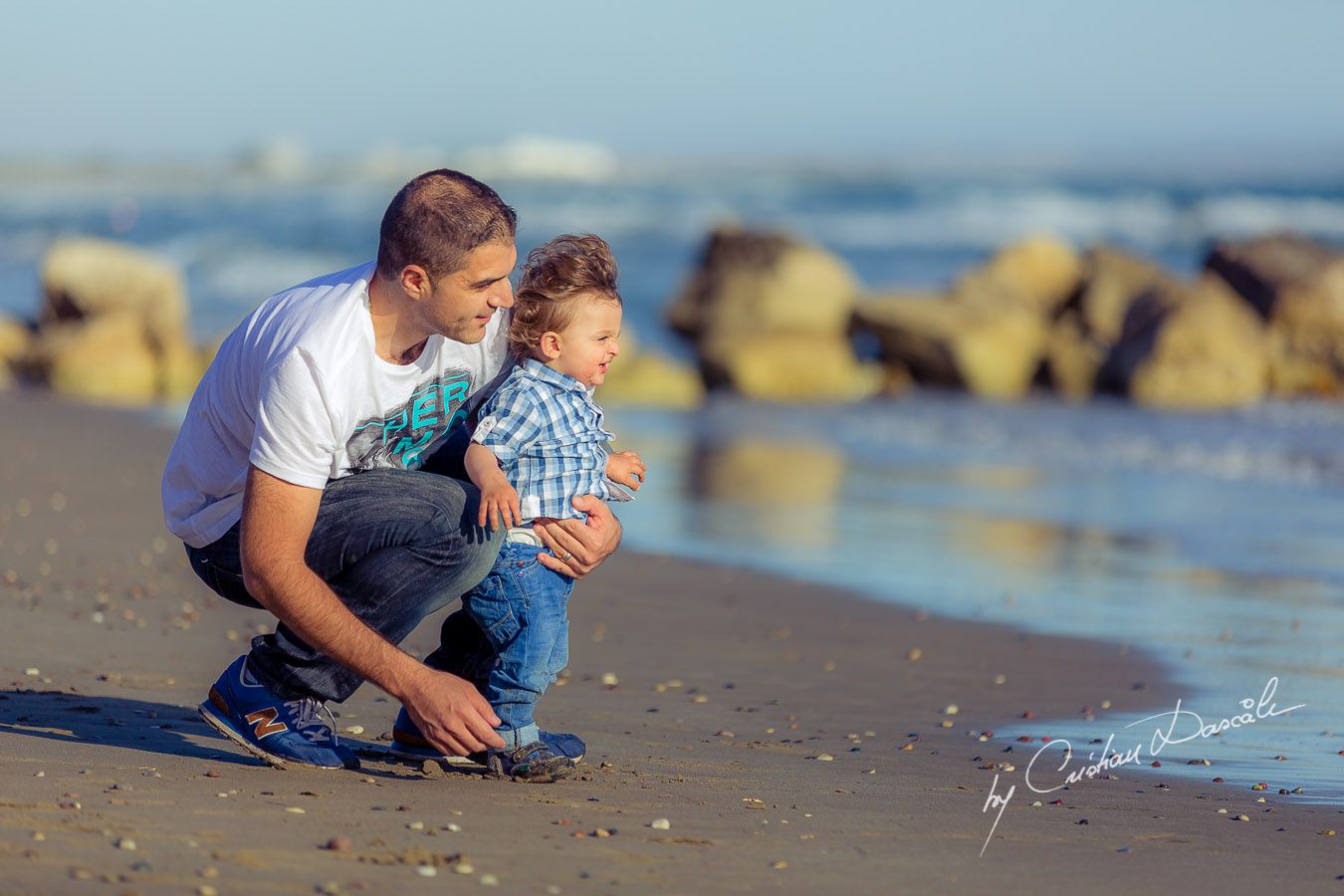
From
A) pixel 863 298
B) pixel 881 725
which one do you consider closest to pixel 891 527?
pixel 881 725

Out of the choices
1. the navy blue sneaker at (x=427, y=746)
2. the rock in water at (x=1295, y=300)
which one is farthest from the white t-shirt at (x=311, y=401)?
the rock in water at (x=1295, y=300)

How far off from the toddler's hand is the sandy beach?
1.95 ft

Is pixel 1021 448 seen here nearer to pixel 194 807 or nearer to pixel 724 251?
pixel 724 251

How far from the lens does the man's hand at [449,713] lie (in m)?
3.51

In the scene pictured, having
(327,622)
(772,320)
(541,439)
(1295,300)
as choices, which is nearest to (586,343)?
(541,439)

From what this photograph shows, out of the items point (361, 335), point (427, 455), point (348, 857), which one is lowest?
point (348, 857)

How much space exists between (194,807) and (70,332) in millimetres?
13233

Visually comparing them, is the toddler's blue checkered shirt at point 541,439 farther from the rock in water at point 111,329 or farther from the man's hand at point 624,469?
the rock in water at point 111,329

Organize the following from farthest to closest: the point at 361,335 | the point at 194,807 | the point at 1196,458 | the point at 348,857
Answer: the point at 1196,458 → the point at 361,335 → the point at 194,807 → the point at 348,857

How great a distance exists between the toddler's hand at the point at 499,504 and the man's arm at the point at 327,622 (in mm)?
352

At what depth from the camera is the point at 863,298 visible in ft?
58.4

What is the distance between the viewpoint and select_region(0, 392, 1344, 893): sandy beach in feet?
10.2

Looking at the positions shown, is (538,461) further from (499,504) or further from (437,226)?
(437,226)

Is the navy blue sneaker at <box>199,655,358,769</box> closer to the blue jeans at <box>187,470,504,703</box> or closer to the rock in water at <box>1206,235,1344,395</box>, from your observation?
the blue jeans at <box>187,470,504,703</box>
